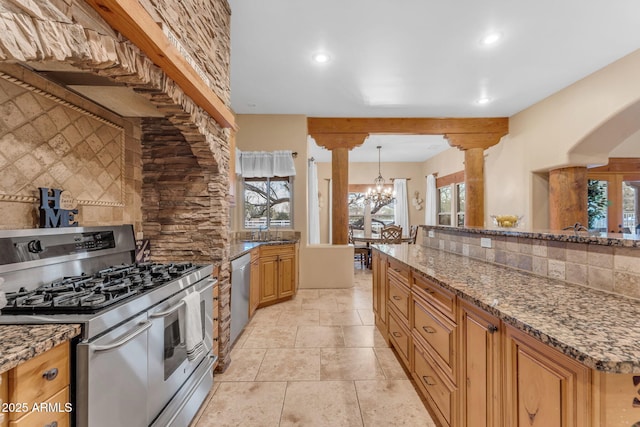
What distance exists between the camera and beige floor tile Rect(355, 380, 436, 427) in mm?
1707

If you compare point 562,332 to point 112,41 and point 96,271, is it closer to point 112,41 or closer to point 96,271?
point 112,41

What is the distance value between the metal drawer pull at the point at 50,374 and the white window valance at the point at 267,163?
376 centimetres

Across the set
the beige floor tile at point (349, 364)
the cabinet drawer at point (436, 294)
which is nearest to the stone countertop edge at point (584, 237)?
the cabinet drawer at point (436, 294)

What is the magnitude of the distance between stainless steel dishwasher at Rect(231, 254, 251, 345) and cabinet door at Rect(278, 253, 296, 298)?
2.69ft

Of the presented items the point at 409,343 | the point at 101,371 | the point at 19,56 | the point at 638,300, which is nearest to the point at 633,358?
the point at 638,300

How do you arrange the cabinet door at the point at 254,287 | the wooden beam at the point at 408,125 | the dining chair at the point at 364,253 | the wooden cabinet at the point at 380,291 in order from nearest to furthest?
the wooden cabinet at the point at 380,291 → the cabinet door at the point at 254,287 → the wooden beam at the point at 408,125 → the dining chair at the point at 364,253

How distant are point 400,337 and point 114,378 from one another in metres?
1.90

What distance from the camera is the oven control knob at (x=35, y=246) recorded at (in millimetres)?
1364

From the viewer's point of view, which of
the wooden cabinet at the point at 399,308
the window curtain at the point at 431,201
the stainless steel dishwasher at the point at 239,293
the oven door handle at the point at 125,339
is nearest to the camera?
the oven door handle at the point at 125,339

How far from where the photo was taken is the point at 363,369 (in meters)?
2.27

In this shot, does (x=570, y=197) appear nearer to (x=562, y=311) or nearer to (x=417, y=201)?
(x=562, y=311)

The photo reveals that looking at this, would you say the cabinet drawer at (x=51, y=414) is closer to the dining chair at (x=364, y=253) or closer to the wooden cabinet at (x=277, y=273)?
the wooden cabinet at (x=277, y=273)

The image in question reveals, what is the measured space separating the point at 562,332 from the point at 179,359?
178 cm

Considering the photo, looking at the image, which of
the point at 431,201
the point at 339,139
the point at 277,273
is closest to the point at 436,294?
the point at 277,273
